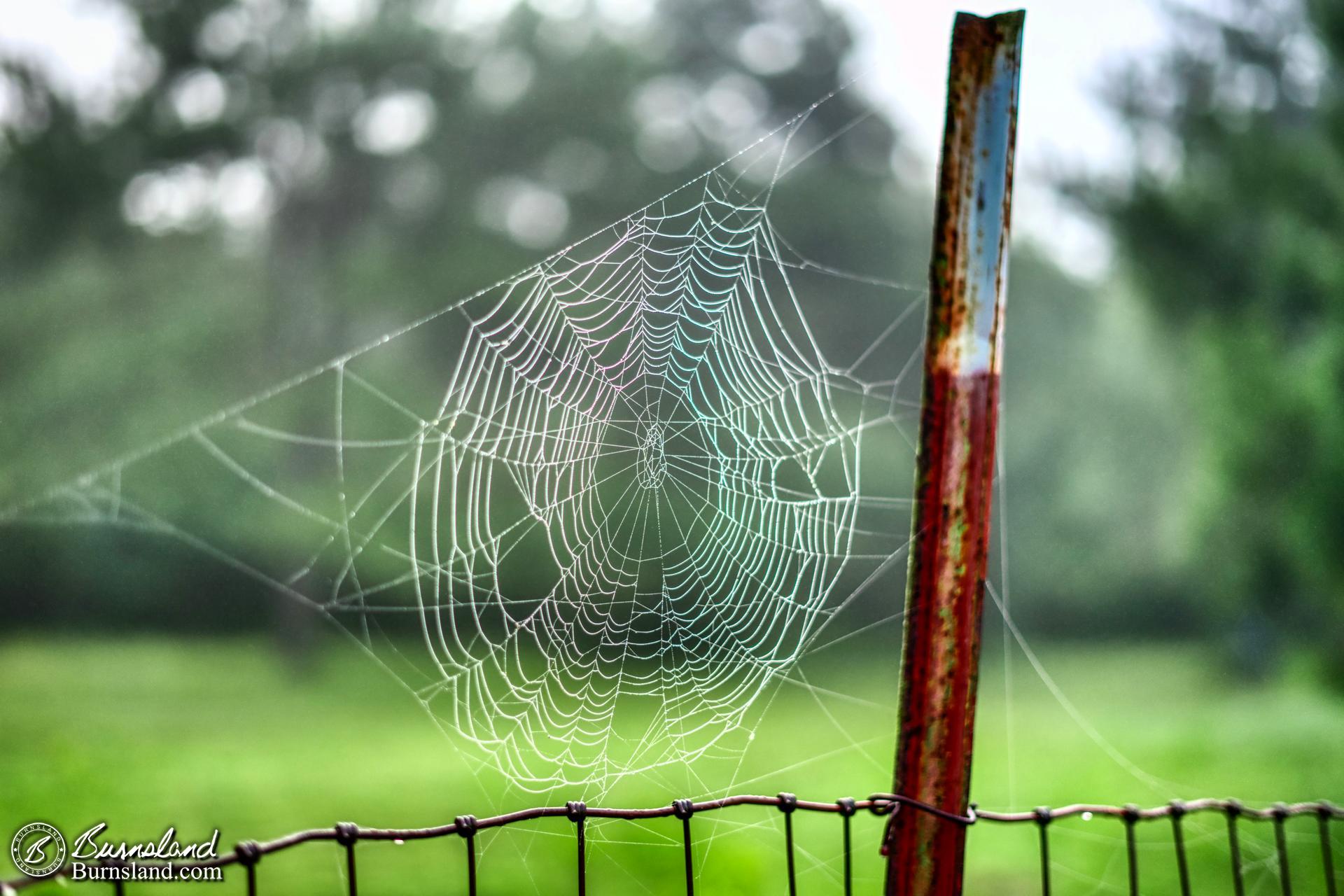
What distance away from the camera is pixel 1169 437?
14.7 metres

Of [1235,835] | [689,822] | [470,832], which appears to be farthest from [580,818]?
[1235,835]

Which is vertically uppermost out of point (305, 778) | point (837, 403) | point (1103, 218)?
point (1103, 218)

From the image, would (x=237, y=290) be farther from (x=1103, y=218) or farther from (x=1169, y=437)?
(x=1169, y=437)

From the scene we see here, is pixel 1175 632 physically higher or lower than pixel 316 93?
lower

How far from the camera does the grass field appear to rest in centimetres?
726

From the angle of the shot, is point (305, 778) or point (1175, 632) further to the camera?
point (1175, 632)

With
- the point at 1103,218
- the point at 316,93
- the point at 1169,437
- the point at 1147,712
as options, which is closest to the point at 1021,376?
the point at 1169,437

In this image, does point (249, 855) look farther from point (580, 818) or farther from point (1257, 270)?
point (1257, 270)

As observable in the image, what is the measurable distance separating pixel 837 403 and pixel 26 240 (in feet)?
33.0

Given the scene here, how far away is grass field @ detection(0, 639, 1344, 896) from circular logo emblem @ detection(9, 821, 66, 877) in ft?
11.7

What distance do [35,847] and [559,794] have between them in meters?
4.06

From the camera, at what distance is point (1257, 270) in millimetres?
9992

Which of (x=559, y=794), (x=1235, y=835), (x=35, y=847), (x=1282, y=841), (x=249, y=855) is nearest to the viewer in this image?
(x=249, y=855)

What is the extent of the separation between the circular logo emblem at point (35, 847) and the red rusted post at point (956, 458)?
1159 mm
